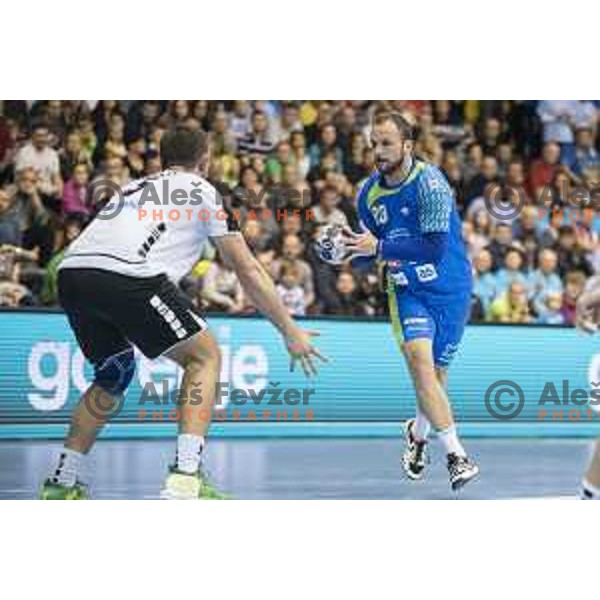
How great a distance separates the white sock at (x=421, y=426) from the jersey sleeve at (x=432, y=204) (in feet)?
3.63

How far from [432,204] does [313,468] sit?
6.92 feet

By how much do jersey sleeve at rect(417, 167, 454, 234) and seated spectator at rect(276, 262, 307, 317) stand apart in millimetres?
2678

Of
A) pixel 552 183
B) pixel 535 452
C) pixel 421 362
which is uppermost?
pixel 552 183

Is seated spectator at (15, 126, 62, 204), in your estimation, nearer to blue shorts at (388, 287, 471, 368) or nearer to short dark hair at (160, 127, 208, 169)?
short dark hair at (160, 127, 208, 169)

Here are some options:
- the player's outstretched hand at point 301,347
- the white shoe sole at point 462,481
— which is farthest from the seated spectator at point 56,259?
the white shoe sole at point 462,481

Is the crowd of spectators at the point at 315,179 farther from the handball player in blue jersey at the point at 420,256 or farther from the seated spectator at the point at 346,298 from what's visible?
the handball player in blue jersey at the point at 420,256

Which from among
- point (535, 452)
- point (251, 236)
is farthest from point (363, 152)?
point (535, 452)

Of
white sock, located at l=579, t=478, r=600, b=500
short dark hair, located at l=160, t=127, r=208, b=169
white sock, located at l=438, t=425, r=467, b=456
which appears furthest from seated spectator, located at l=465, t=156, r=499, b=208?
white sock, located at l=579, t=478, r=600, b=500

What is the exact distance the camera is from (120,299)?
8328 millimetres

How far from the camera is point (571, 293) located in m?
13.0

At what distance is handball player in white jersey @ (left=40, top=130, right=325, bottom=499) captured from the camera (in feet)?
27.0

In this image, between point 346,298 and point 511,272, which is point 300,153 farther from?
point 511,272
